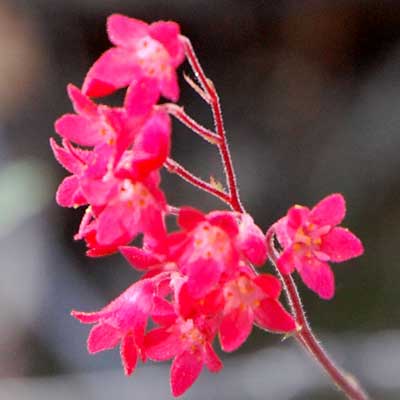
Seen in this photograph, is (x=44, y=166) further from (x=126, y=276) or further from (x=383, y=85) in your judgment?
(x=383, y=85)

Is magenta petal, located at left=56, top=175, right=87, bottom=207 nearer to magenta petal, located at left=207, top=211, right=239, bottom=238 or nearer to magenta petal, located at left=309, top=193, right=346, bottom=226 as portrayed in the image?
magenta petal, located at left=207, top=211, right=239, bottom=238

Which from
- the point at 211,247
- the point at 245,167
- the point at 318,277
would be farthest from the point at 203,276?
the point at 245,167

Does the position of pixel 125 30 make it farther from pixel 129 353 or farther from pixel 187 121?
pixel 129 353

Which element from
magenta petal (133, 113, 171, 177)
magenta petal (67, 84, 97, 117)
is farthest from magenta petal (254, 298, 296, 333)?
magenta petal (67, 84, 97, 117)

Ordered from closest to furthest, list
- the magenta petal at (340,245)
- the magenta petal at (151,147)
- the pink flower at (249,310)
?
the magenta petal at (151,147), the pink flower at (249,310), the magenta petal at (340,245)

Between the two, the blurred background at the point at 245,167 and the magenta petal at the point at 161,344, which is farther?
the blurred background at the point at 245,167

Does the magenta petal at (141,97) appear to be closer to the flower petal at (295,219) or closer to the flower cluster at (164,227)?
the flower cluster at (164,227)

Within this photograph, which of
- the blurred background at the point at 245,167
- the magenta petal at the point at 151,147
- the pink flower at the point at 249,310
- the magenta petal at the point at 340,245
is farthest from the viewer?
the blurred background at the point at 245,167

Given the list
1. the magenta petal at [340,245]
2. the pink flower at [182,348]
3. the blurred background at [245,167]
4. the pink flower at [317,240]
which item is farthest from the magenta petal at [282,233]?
the blurred background at [245,167]

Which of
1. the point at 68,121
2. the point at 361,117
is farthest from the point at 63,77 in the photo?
the point at 68,121

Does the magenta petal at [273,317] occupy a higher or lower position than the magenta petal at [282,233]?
lower
